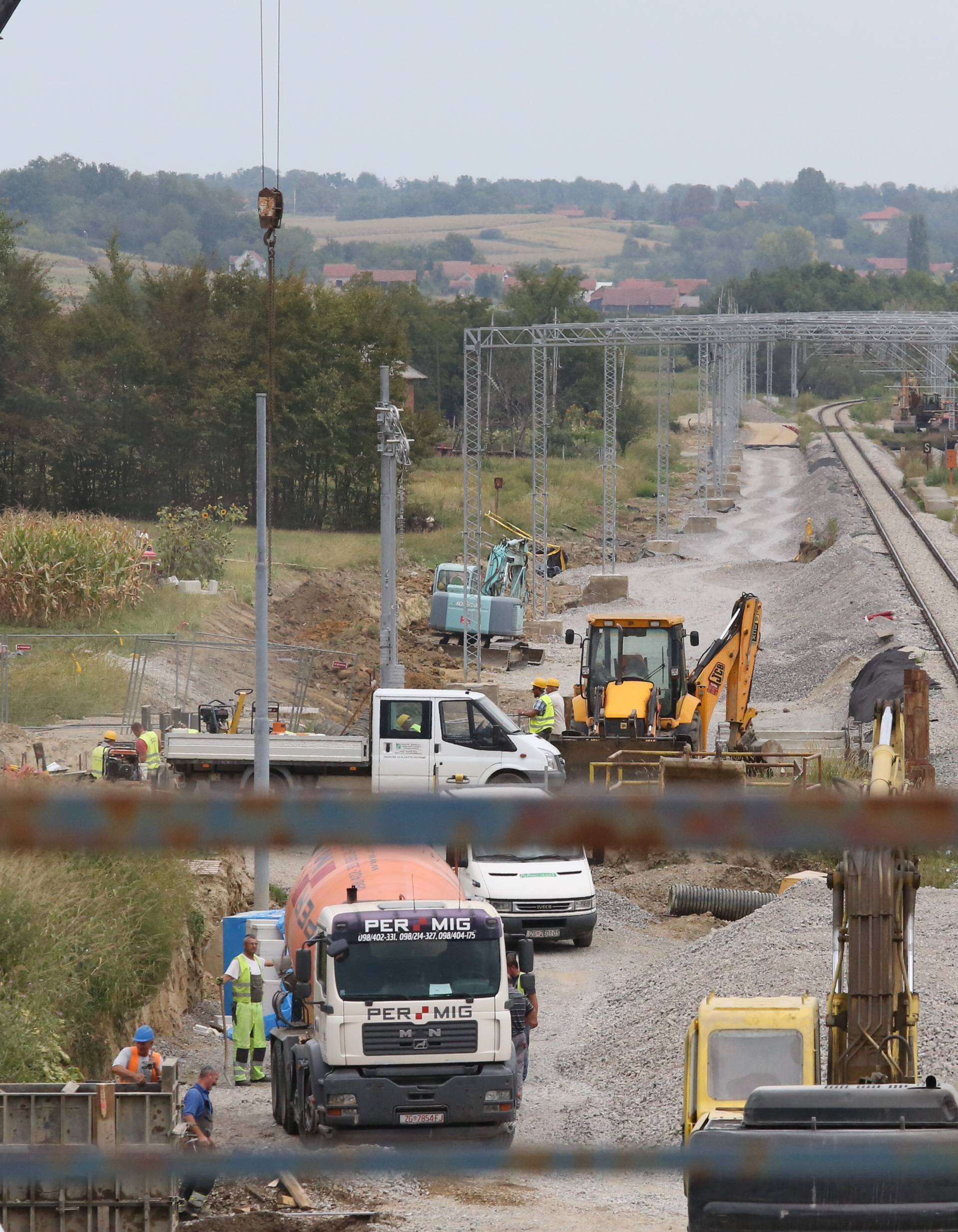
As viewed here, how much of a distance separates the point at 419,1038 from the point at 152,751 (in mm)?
12561

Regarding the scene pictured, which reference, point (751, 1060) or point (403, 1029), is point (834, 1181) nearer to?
point (751, 1060)

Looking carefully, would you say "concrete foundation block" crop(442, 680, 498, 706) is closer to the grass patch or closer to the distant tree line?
the grass patch

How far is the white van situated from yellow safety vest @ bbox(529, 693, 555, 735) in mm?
6873

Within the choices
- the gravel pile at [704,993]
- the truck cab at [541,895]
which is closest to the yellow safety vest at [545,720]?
the truck cab at [541,895]

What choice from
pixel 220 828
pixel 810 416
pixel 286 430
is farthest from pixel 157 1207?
pixel 810 416

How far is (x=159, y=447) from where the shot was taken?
66125mm

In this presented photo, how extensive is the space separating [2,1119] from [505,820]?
9.46 metres

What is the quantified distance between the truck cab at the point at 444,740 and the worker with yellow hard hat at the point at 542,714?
1.95m

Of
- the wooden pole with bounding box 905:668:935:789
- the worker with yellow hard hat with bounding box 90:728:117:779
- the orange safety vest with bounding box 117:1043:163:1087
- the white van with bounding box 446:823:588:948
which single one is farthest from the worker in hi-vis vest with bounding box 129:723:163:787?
the orange safety vest with bounding box 117:1043:163:1087

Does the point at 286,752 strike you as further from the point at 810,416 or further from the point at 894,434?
the point at 810,416

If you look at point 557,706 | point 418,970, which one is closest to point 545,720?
point 557,706

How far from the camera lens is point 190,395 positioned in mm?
65750

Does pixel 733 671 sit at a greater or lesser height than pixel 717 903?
greater

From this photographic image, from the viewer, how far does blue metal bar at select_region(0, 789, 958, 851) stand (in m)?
2.06
